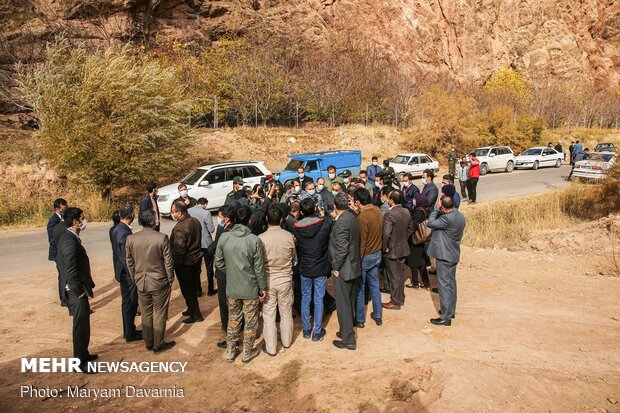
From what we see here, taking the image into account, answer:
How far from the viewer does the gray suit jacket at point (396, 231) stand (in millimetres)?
6645

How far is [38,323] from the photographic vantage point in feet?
21.3

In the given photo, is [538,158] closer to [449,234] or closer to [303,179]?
Result: [303,179]

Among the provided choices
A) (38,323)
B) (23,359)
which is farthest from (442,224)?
(38,323)

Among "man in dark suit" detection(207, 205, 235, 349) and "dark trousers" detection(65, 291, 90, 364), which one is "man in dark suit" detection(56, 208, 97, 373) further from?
"man in dark suit" detection(207, 205, 235, 349)

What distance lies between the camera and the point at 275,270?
17.6 ft

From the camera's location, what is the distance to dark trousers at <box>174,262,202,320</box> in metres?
6.32

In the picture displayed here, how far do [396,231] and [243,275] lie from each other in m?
2.82

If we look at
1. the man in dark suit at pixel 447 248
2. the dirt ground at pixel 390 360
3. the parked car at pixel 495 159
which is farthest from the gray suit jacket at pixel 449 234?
the parked car at pixel 495 159

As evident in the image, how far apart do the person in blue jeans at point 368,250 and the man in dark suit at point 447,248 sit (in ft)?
2.72

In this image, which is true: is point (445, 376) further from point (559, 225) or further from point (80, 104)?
point (80, 104)

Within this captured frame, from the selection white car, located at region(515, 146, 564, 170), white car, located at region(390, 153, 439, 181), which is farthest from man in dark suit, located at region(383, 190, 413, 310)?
white car, located at region(515, 146, 564, 170)

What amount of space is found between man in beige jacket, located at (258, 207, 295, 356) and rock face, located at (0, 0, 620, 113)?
101 feet

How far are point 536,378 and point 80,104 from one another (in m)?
16.9

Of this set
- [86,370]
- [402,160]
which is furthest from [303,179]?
[402,160]
